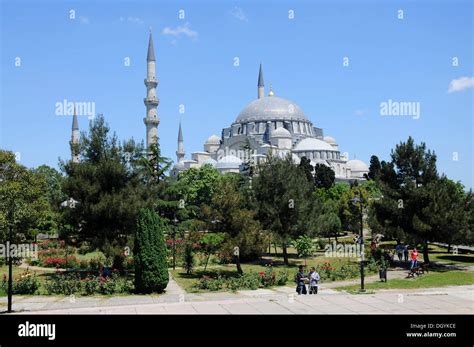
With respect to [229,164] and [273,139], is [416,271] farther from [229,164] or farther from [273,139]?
[273,139]

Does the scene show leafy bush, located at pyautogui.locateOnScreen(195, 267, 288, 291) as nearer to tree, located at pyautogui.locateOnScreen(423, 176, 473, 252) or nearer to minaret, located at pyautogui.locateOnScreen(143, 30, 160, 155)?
tree, located at pyautogui.locateOnScreen(423, 176, 473, 252)

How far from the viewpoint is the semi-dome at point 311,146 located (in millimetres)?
116000

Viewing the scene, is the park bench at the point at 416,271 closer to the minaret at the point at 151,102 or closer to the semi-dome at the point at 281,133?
the minaret at the point at 151,102

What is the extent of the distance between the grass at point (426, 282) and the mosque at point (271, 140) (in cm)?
7733

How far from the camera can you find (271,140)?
118m

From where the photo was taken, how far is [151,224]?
848 inches

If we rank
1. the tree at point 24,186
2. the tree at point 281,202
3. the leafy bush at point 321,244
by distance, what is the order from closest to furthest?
1. the tree at point 281,202
2. the tree at point 24,186
3. the leafy bush at point 321,244

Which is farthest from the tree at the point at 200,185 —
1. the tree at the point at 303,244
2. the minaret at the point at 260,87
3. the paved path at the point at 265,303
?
the minaret at the point at 260,87

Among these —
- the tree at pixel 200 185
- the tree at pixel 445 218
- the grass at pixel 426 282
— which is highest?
the tree at pixel 200 185
